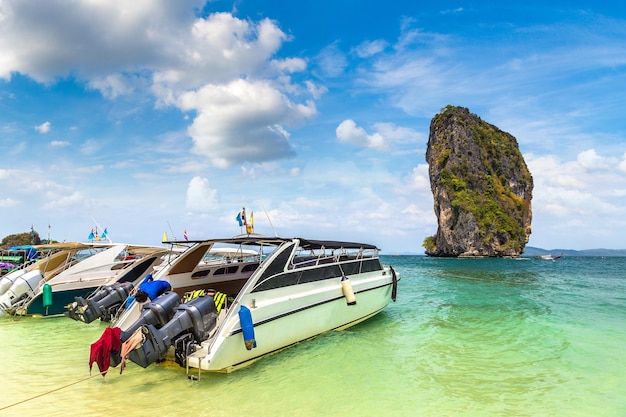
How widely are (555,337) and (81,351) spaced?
11.9 m

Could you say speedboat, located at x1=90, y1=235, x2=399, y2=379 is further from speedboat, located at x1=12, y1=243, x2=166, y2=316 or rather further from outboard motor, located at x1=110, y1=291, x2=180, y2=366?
speedboat, located at x1=12, y1=243, x2=166, y2=316

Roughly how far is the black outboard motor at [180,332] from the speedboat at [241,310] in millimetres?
15

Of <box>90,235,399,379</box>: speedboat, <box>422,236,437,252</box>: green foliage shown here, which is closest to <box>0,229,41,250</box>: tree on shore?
<box>90,235,399,379</box>: speedboat

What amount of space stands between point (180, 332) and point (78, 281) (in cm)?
907

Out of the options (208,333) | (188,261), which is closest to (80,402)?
(208,333)

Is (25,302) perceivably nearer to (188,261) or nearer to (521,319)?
(188,261)

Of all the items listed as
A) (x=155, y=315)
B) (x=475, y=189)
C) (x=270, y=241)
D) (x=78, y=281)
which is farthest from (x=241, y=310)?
(x=475, y=189)

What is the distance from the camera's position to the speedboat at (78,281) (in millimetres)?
12430

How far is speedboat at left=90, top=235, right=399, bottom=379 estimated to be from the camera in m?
6.14

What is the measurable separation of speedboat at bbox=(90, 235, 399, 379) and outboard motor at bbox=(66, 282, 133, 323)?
2128mm

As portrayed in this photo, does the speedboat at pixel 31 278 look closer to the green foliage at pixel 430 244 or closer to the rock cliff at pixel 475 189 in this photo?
the rock cliff at pixel 475 189

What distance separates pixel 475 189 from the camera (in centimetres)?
8812

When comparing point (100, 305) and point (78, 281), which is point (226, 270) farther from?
point (78, 281)

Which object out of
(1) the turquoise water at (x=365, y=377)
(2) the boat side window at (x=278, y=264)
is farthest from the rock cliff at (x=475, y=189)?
(2) the boat side window at (x=278, y=264)
